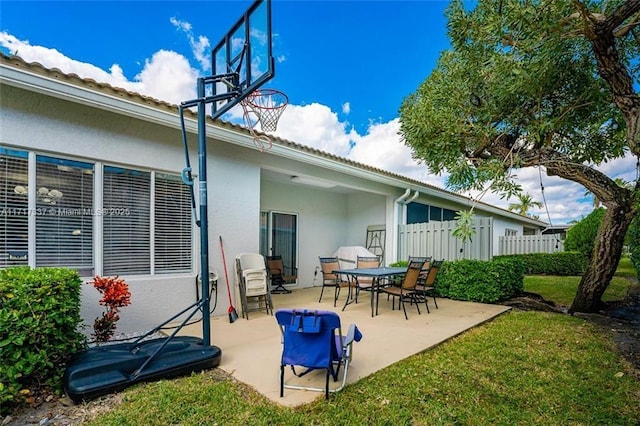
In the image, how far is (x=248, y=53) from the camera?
3846 millimetres

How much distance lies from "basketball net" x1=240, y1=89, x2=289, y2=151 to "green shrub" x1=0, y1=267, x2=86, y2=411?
2.99 meters

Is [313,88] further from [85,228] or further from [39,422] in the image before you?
[39,422]

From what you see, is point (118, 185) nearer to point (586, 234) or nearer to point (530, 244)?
point (586, 234)

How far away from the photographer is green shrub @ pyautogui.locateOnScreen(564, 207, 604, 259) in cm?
1235

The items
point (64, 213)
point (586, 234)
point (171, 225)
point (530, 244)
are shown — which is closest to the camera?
point (64, 213)

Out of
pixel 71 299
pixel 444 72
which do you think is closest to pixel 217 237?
pixel 71 299

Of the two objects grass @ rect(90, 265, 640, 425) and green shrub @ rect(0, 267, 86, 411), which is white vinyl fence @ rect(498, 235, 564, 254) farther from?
green shrub @ rect(0, 267, 86, 411)

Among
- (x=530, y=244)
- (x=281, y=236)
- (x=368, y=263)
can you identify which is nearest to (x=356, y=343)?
(x=368, y=263)

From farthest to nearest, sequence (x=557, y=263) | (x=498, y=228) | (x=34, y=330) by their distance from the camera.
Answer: (x=498, y=228) < (x=557, y=263) < (x=34, y=330)

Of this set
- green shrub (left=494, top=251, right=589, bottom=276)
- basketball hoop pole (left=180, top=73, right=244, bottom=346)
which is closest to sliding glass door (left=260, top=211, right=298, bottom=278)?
basketball hoop pole (left=180, top=73, right=244, bottom=346)

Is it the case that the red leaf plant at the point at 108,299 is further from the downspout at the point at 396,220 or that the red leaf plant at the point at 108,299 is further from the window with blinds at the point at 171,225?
the downspout at the point at 396,220

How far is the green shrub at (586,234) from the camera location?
40.5ft

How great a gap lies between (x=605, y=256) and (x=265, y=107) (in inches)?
252

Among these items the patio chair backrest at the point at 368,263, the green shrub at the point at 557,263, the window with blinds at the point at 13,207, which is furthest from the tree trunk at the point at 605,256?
the window with blinds at the point at 13,207
